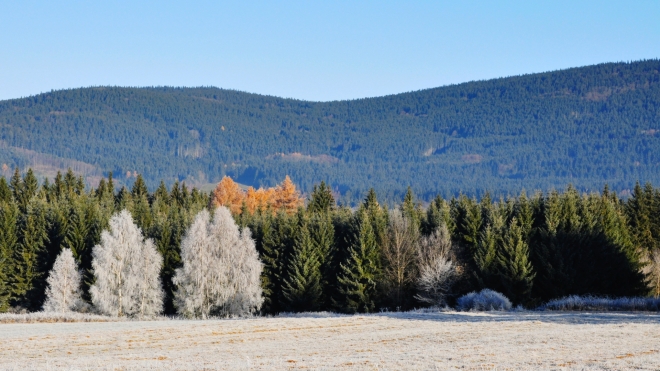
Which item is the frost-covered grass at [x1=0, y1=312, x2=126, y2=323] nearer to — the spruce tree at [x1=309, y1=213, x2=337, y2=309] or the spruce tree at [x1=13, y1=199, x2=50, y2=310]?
the spruce tree at [x1=13, y1=199, x2=50, y2=310]

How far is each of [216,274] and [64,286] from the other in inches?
530

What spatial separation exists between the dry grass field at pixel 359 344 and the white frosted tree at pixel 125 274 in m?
19.3

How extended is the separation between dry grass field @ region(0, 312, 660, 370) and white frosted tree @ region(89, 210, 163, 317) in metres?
19.3

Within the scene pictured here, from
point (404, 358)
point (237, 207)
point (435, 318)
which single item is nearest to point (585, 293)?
point (435, 318)

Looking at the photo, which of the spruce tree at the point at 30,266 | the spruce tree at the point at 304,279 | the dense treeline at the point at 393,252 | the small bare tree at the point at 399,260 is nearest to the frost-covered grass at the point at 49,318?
the dense treeline at the point at 393,252

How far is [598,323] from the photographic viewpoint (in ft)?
160

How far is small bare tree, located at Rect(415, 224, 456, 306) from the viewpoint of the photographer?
7562 centimetres

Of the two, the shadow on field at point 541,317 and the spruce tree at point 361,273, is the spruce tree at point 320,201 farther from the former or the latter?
the shadow on field at point 541,317

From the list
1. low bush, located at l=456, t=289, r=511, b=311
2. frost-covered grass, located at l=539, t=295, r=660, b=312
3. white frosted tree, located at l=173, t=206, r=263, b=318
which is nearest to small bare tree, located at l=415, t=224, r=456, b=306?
low bush, located at l=456, t=289, r=511, b=311

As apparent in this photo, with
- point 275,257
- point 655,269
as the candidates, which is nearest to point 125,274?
point 275,257

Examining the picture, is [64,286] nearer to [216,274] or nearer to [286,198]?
[216,274]

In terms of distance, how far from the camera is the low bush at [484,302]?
64.9 m

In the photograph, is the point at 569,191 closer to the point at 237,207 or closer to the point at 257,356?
the point at 257,356

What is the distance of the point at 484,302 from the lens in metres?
66.0
